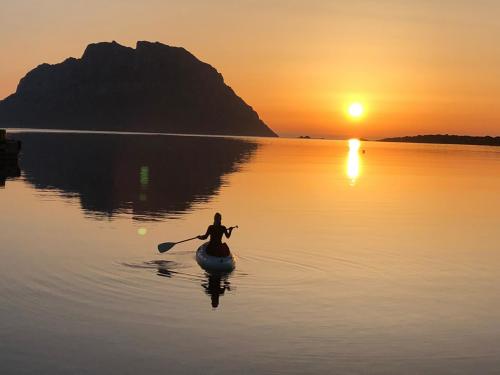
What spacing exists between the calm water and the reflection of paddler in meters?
0.11

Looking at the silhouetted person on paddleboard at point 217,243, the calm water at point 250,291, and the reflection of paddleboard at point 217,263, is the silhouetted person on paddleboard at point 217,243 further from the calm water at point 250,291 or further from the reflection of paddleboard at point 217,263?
the calm water at point 250,291

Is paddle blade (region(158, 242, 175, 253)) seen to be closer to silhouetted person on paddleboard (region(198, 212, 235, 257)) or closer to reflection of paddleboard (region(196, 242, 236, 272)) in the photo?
silhouetted person on paddleboard (region(198, 212, 235, 257))

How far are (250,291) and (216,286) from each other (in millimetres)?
1201

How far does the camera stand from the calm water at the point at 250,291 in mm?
14883

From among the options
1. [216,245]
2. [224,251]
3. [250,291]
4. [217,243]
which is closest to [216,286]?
[250,291]

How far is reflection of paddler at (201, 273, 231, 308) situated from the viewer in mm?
20328

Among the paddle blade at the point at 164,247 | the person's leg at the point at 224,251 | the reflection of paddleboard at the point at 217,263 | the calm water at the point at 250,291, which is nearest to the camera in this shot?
the calm water at the point at 250,291

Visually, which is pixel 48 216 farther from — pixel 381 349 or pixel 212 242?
pixel 381 349

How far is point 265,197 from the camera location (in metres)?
52.0

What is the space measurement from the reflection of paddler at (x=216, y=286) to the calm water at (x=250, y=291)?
114 millimetres

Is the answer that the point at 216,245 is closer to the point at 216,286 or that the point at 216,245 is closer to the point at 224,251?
the point at 224,251

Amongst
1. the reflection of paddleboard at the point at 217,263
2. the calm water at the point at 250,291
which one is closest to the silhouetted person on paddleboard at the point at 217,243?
the reflection of paddleboard at the point at 217,263

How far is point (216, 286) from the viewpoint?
21.9 metres

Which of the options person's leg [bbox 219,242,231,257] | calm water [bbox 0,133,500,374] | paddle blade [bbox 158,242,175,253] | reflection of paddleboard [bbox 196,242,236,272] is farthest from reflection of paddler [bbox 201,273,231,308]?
paddle blade [bbox 158,242,175,253]
